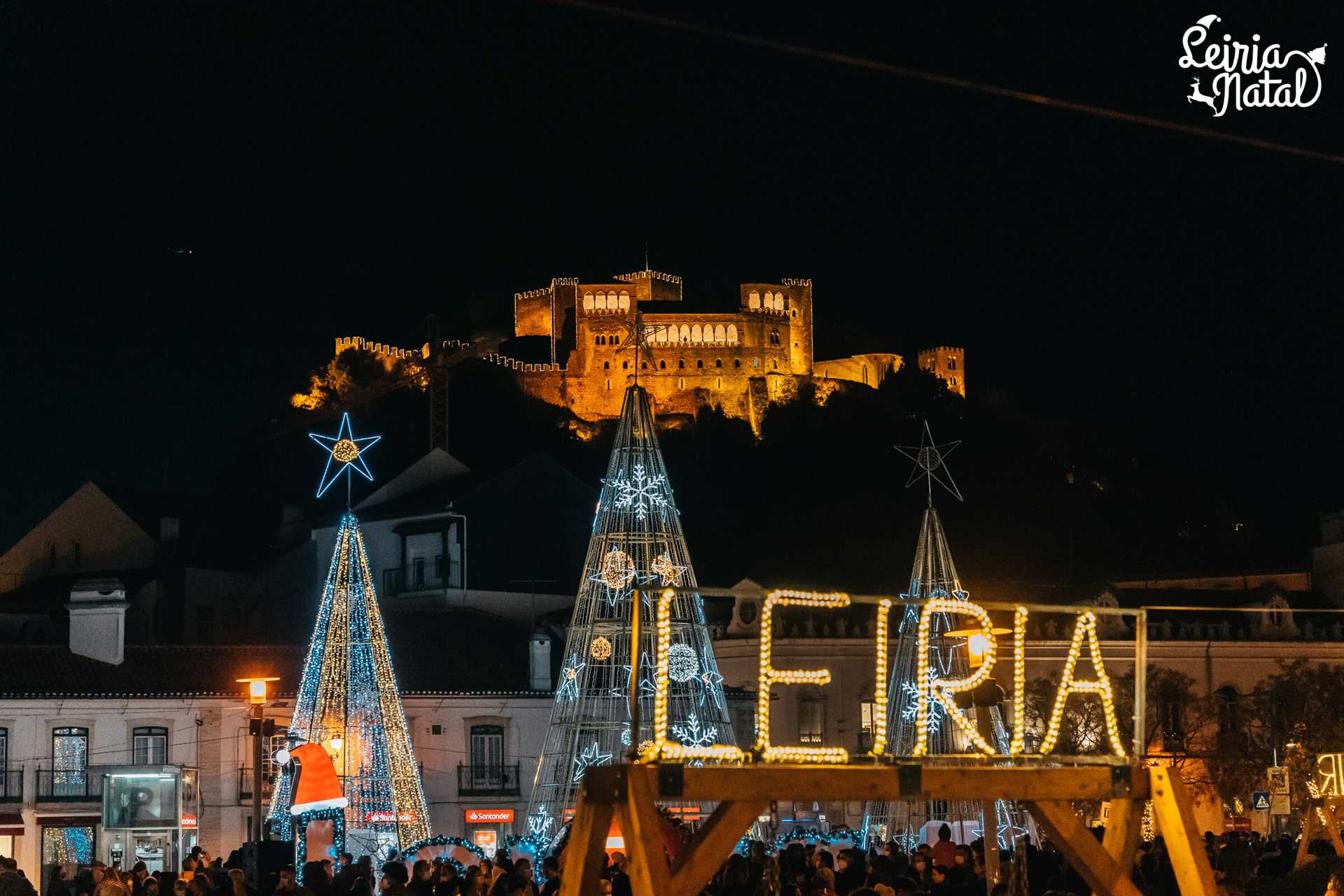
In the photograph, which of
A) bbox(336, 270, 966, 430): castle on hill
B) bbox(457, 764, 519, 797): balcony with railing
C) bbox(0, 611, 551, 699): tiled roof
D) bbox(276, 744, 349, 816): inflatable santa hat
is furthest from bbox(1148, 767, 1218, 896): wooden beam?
bbox(336, 270, 966, 430): castle on hill

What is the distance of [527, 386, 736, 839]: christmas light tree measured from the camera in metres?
29.6

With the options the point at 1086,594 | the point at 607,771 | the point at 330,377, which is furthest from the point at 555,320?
the point at 607,771

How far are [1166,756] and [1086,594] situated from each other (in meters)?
9.60

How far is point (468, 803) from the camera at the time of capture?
152 ft

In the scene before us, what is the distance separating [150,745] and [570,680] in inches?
692

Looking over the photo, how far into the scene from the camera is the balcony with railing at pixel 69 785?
4241cm

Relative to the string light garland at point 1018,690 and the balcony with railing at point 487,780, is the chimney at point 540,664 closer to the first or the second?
the balcony with railing at point 487,780

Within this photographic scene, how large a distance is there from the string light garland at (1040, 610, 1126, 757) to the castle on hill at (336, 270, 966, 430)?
343ft

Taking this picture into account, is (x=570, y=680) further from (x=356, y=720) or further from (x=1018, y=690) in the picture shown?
(x=1018, y=690)

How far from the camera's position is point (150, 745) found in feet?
144

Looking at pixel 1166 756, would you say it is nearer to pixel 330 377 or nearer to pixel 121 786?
pixel 121 786

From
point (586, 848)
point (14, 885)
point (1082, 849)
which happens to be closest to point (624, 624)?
point (14, 885)

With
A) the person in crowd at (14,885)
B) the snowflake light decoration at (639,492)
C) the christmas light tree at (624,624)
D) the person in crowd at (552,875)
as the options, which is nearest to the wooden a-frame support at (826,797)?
the person in crowd at (552,875)

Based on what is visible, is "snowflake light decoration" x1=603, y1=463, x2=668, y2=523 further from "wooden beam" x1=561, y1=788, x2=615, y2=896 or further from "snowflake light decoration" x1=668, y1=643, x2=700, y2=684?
"wooden beam" x1=561, y1=788, x2=615, y2=896
